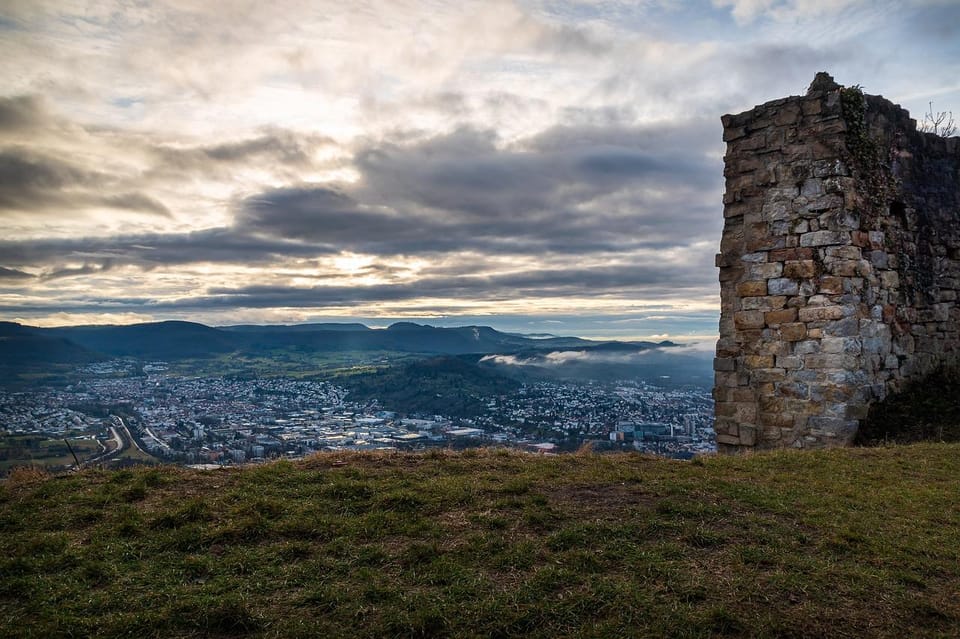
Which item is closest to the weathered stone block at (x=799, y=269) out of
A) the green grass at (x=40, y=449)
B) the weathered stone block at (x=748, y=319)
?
the weathered stone block at (x=748, y=319)

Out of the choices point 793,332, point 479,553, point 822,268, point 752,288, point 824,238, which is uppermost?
point 824,238

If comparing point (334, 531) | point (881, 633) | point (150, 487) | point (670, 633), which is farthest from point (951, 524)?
point (150, 487)

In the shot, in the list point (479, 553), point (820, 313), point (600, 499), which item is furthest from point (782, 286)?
point (479, 553)

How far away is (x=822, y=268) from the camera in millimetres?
12336

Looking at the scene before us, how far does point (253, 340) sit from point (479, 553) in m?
128

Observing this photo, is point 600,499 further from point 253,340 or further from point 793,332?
point 253,340

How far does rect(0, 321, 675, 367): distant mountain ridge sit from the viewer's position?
82.4 metres

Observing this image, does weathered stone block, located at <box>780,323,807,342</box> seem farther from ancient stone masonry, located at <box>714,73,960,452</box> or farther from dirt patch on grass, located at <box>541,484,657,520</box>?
dirt patch on grass, located at <box>541,484,657,520</box>

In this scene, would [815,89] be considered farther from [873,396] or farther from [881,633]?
[881,633]

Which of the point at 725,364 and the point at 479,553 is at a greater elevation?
the point at 725,364

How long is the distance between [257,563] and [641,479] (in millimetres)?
4756

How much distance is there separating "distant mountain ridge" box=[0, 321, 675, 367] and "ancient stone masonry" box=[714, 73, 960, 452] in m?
76.3

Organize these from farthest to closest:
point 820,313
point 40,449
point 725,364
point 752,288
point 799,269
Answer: point 40,449 → point 725,364 → point 752,288 → point 799,269 → point 820,313

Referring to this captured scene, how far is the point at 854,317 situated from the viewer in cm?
1202
